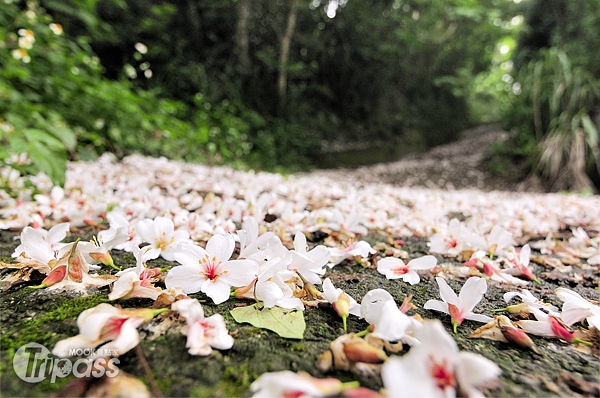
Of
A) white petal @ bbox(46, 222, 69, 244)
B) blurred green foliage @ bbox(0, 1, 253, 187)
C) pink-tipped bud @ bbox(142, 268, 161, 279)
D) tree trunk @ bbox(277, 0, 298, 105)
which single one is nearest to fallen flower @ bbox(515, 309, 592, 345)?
pink-tipped bud @ bbox(142, 268, 161, 279)

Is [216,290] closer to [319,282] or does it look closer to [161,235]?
[319,282]

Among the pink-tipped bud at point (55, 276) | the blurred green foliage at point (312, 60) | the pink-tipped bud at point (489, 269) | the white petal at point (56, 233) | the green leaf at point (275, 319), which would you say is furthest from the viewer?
the blurred green foliage at point (312, 60)

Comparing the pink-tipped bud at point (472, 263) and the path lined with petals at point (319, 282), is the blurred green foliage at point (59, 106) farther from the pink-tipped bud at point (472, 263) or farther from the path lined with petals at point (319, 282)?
the pink-tipped bud at point (472, 263)

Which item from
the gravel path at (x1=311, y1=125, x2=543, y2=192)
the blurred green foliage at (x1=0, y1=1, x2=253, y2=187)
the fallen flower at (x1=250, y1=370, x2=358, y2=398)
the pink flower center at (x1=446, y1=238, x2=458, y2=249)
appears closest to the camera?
the fallen flower at (x1=250, y1=370, x2=358, y2=398)

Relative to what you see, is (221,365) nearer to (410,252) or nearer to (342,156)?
(410,252)

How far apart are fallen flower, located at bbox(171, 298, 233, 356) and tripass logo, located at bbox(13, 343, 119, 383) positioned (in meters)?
0.12

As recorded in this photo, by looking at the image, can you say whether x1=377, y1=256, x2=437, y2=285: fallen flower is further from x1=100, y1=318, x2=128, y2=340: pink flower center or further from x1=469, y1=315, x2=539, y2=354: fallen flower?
x1=100, y1=318, x2=128, y2=340: pink flower center

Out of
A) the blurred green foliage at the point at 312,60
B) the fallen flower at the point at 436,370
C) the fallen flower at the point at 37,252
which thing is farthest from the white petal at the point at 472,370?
the blurred green foliage at the point at 312,60

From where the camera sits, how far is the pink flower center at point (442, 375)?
45 centimetres

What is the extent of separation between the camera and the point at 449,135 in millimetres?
14039

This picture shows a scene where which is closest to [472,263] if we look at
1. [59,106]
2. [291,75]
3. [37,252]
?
[37,252]

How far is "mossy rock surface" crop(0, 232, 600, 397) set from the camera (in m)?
0.51

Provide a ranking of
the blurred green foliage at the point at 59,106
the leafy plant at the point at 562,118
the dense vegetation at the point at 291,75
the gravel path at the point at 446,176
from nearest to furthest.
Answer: the blurred green foliage at the point at 59,106
the dense vegetation at the point at 291,75
the leafy plant at the point at 562,118
the gravel path at the point at 446,176

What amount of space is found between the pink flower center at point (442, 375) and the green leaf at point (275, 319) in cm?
26
